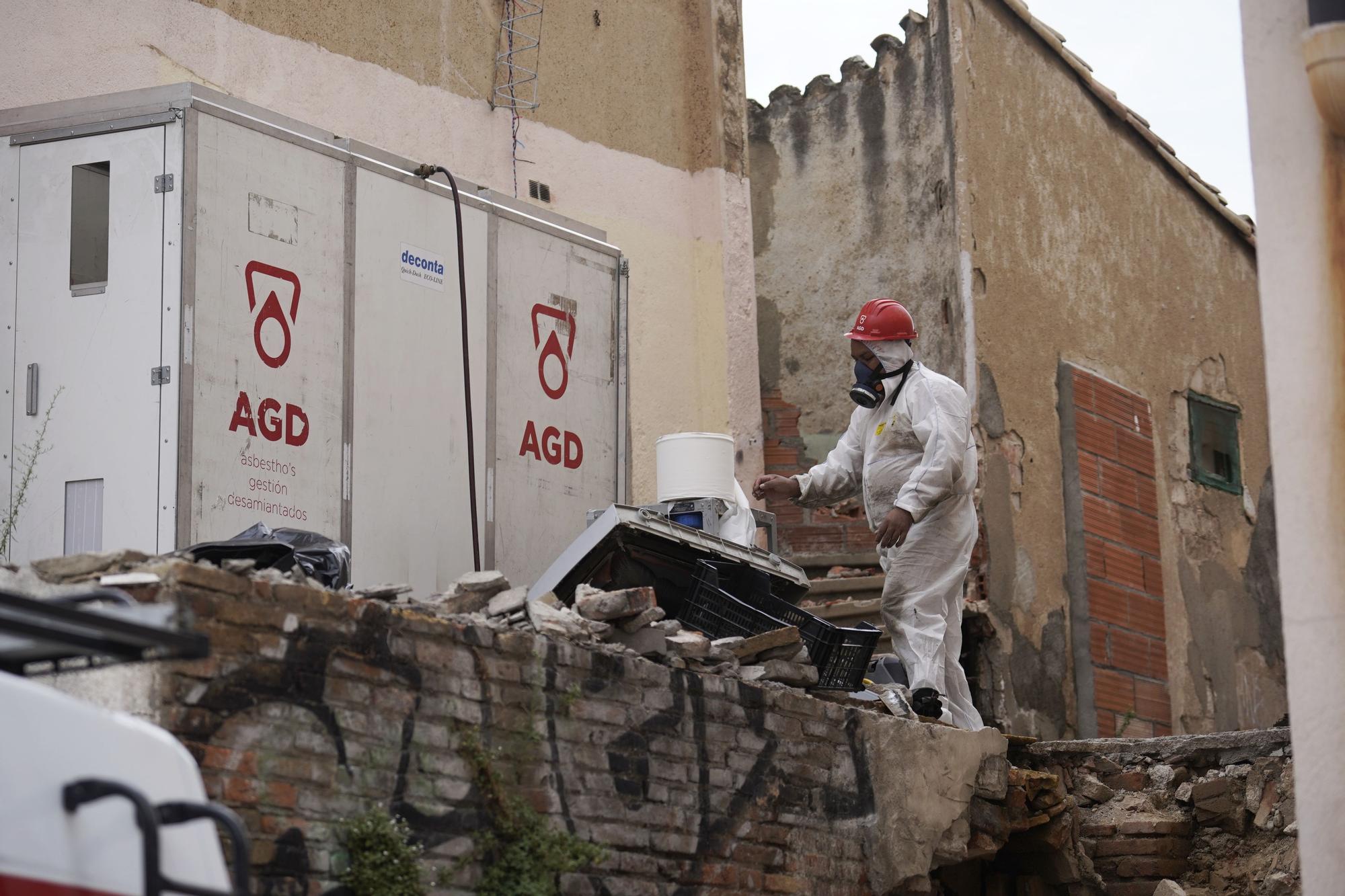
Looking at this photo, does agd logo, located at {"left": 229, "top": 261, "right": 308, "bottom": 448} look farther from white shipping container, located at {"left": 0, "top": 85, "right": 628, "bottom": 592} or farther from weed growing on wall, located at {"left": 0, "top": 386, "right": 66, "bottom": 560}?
weed growing on wall, located at {"left": 0, "top": 386, "right": 66, "bottom": 560}

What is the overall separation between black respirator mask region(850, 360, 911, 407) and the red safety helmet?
14 centimetres

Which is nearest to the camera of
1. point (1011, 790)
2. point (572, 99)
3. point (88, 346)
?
point (88, 346)

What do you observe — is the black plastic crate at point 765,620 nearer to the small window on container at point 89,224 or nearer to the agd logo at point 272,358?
the agd logo at point 272,358

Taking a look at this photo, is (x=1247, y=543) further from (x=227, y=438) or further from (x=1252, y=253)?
(x=227, y=438)

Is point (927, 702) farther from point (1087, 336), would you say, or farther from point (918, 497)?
point (1087, 336)

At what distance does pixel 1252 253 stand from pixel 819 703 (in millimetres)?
9281

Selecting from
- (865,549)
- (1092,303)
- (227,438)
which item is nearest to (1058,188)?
(1092,303)

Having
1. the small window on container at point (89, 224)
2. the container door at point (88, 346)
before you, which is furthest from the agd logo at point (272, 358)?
the small window on container at point (89, 224)

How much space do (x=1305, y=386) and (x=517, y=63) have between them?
667 centimetres

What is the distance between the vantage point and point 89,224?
7266 mm

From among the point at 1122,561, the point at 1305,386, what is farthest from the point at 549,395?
the point at 1122,561

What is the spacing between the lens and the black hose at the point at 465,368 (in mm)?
8117

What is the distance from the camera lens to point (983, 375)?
12.2m

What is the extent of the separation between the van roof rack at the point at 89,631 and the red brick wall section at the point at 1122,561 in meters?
9.93
